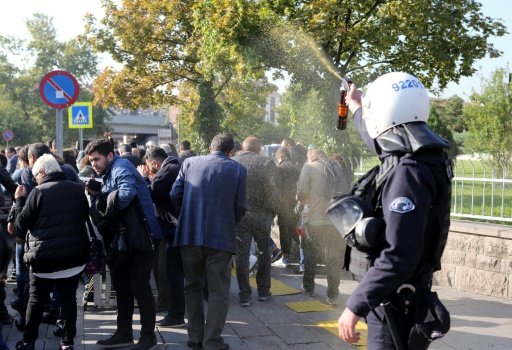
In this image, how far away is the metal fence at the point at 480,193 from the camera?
7.31 metres

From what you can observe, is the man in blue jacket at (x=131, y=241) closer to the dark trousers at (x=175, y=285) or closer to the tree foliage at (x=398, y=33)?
the dark trousers at (x=175, y=285)

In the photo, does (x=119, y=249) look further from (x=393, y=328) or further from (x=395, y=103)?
(x=395, y=103)

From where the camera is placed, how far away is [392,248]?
8.02 ft

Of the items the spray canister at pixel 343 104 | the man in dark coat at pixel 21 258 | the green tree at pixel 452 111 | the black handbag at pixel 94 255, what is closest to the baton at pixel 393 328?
the spray canister at pixel 343 104

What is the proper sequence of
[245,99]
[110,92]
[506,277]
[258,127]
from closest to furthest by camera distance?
[506,277] → [110,92] → [245,99] → [258,127]

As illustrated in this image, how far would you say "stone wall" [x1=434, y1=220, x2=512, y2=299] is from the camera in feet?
23.0

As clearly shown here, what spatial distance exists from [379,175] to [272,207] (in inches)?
189

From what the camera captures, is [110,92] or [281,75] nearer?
[281,75]

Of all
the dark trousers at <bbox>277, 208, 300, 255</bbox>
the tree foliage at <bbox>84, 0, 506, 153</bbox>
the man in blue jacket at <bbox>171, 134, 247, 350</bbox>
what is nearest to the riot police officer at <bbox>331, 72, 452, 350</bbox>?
the man in blue jacket at <bbox>171, 134, 247, 350</bbox>

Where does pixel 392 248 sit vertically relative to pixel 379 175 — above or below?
below

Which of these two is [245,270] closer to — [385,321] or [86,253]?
[86,253]

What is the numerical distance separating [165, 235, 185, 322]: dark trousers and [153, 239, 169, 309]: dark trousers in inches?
17.6

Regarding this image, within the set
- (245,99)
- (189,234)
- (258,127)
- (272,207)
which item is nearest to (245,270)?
(272,207)

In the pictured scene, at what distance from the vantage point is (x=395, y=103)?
2680 millimetres
